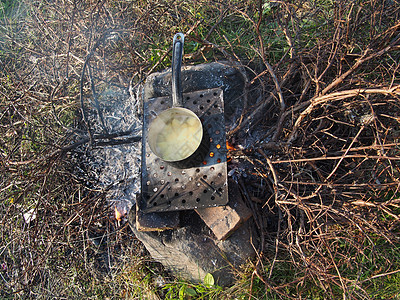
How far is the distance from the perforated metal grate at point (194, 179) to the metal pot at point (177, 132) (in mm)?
71

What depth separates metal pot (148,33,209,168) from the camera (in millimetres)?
1877

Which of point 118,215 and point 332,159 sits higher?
point 332,159

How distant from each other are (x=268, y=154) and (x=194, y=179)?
0.76m

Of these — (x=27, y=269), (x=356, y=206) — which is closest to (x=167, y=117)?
(x=356, y=206)

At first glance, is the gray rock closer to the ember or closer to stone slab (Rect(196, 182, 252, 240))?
stone slab (Rect(196, 182, 252, 240))

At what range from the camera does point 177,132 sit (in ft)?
6.43

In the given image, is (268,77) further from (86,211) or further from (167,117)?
(86,211)

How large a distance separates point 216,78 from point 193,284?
5.53ft

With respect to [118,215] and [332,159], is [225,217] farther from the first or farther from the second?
[118,215]

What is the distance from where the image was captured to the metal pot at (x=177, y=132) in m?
1.88

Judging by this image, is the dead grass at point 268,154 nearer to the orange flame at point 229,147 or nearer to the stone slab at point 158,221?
the orange flame at point 229,147

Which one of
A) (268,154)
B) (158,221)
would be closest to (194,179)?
(158,221)

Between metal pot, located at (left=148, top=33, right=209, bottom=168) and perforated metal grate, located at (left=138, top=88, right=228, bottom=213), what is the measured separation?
0.07 m

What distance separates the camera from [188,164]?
1908 mm
